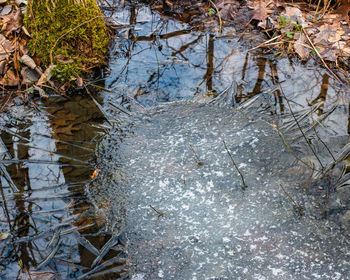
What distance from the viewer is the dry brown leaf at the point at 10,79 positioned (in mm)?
3539

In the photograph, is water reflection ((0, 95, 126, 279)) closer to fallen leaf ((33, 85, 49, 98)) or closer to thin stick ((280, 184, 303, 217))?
fallen leaf ((33, 85, 49, 98))

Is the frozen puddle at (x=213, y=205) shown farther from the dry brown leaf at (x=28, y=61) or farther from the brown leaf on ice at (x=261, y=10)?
the brown leaf on ice at (x=261, y=10)

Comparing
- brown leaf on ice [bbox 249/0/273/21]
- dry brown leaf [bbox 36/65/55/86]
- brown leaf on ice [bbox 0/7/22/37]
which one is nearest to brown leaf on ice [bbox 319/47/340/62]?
brown leaf on ice [bbox 249/0/273/21]

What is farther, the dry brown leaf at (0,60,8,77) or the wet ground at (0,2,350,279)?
the dry brown leaf at (0,60,8,77)

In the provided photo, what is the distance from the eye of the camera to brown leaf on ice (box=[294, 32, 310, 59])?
3994 millimetres

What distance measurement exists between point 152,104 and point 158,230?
1.48 meters

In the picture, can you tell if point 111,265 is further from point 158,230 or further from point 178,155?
point 178,155

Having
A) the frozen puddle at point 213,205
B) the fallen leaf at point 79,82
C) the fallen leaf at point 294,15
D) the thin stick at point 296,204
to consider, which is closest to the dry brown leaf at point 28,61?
the fallen leaf at point 79,82

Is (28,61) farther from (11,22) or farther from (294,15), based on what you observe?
(294,15)

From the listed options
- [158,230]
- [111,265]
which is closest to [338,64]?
[158,230]

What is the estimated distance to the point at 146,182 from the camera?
275 cm

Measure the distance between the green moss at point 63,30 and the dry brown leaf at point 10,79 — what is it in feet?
1.02

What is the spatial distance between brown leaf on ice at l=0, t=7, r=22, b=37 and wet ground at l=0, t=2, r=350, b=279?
84cm

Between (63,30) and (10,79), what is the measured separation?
0.76m
